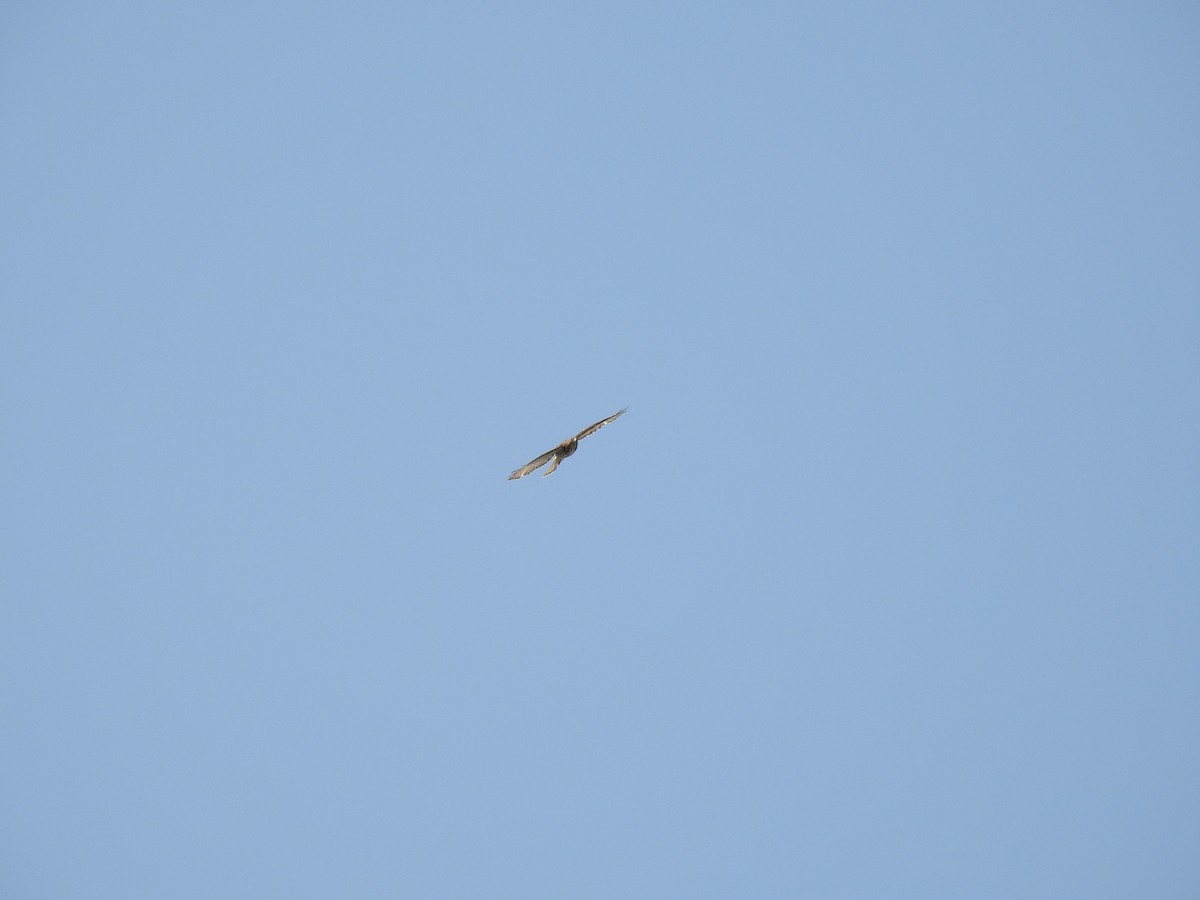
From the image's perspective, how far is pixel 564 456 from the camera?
11481cm

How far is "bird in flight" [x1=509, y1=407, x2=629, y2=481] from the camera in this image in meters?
113

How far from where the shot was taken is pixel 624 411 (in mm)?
110125

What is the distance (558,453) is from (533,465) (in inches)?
65.7

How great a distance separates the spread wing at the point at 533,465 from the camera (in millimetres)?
112688

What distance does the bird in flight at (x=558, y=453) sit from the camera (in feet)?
370

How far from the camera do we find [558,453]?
114 meters

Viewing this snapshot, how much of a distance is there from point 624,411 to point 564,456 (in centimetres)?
576

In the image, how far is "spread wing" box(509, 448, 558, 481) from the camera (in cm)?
11269

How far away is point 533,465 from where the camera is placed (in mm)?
113188
